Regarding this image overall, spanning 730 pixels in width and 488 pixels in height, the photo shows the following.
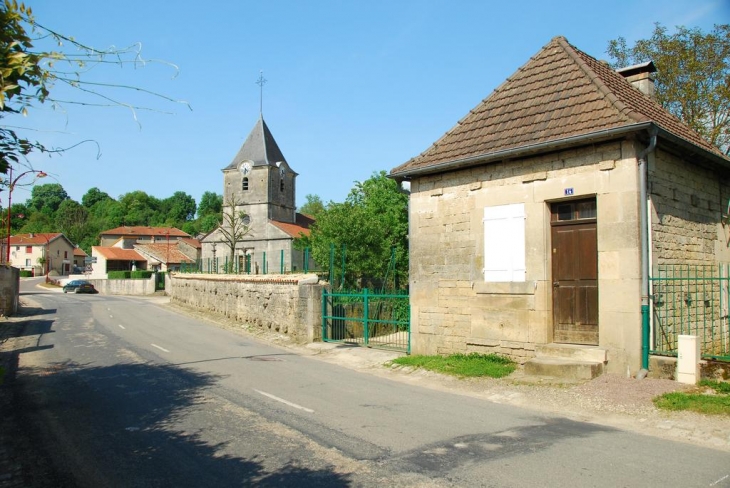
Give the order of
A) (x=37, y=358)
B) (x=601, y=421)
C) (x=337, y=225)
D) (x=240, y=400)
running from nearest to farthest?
1. (x=601, y=421)
2. (x=240, y=400)
3. (x=37, y=358)
4. (x=337, y=225)

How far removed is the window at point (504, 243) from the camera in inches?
437

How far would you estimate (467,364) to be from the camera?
10930 mm

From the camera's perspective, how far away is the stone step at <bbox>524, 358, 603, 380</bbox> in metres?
9.34

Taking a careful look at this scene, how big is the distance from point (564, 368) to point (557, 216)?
10.2 ft

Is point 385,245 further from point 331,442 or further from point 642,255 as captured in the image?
point 331,442

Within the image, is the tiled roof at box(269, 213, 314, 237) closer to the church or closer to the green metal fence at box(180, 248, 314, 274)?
the church

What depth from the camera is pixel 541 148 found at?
10.5 metres

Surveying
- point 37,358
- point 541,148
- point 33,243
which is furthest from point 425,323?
point 33,243

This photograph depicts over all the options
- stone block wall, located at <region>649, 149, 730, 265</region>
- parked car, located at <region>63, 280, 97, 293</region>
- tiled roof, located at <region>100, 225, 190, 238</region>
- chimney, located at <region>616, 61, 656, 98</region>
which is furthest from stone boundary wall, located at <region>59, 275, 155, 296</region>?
stone block wall, located at <region>649, 149, 730, 265</region>

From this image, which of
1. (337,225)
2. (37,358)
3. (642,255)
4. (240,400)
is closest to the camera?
(240,400)

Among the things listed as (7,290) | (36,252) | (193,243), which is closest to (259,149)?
(7,290)

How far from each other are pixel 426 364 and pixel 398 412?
13.0ft

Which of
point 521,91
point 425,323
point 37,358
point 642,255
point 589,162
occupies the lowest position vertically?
point 37,358

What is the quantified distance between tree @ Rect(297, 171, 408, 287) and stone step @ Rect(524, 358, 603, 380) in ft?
55.0
